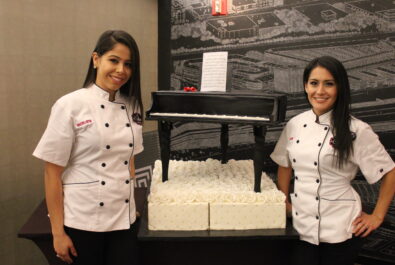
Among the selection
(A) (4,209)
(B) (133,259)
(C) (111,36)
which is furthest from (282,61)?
(A) (4,209)

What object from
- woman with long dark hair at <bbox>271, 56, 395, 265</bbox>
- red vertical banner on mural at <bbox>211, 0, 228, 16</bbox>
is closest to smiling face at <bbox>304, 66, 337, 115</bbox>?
woman with long dark hair at <bbox>271, 56, 395, 265</bbox>

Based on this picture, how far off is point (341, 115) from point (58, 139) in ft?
5.31

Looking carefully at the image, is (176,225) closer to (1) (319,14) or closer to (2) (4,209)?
(2) (4,209)

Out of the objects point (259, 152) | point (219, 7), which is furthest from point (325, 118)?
point (219, 7)

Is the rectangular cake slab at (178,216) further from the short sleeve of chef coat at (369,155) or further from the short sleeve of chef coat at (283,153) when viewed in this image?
the short sleeve of chef coat at (369,155)

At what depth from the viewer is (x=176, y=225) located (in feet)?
8.60

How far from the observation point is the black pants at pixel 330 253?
2.26 meters

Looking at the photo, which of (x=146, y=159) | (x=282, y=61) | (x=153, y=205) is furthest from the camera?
(x=146, y=159)

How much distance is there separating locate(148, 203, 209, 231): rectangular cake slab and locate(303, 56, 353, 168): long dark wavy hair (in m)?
0.96

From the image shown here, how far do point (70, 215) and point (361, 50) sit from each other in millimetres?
3108

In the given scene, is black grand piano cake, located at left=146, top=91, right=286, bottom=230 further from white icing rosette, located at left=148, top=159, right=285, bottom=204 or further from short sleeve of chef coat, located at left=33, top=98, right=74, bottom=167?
short sleeve of chef coat, located at left=33, top=98, right=74, bottom=167

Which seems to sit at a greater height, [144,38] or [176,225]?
[144,38]

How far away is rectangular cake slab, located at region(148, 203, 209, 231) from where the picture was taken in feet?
8.54

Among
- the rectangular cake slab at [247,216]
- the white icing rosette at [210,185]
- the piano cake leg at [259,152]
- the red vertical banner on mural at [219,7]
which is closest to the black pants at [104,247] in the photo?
Result: the white icing rosette at [210,185]
